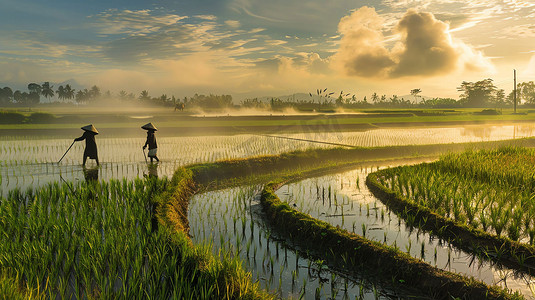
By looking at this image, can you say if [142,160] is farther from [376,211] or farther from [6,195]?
[376,211]

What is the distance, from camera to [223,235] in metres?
5.38

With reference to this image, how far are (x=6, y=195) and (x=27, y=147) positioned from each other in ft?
29.1

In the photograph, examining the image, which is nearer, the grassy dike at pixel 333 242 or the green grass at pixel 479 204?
the grassy dike at pixel 333 242

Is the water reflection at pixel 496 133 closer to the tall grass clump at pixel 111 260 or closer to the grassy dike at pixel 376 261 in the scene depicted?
the grassy dike at pixel 376 261

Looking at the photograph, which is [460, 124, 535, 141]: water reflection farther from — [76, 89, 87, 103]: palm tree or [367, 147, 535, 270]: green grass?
[76, 89, 87, 103]: palm tree

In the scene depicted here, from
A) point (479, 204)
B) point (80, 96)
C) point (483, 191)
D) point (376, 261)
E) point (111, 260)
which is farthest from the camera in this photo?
point (80, 96)

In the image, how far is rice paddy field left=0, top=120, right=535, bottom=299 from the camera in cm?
362

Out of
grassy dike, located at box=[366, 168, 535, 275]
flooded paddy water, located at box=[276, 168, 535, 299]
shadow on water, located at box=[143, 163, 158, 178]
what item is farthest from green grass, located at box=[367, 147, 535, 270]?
shadow on water, located at box=[143, 163, 158, 178]

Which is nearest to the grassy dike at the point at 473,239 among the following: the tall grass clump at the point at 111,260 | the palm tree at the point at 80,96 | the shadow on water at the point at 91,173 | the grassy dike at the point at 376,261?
the grassy dike at the point at 376,261

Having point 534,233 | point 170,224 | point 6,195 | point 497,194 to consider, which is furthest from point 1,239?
point 497,194

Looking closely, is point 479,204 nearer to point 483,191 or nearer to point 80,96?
point 483,191

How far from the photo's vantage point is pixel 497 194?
6969 millimetres

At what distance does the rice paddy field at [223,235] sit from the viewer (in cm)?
362

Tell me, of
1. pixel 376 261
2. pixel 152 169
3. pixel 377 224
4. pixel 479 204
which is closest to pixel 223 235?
pixel 376 261
